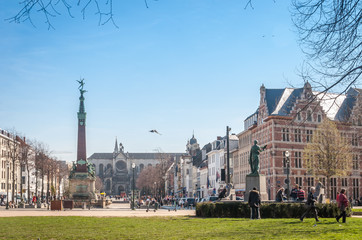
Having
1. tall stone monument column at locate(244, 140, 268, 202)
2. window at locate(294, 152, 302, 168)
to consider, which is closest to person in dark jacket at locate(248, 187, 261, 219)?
tall stone monument column at locate(244, 140, 268, 202)

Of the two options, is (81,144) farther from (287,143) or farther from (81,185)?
(287,143)

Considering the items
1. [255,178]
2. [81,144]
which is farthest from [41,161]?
[255,178]

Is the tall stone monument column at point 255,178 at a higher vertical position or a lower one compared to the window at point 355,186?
higher

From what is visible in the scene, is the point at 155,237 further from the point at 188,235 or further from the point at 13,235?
the point at 13,235

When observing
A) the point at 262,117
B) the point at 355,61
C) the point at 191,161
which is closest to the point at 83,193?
the point at 262,117

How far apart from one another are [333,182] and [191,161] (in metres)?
65.3

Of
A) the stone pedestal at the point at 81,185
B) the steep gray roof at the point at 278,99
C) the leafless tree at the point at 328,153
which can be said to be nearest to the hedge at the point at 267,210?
the leafless tree at the point at 328,153

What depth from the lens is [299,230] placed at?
18.6 m

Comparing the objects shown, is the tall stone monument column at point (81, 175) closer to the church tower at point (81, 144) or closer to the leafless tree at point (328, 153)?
the church tower at point (81, 144)

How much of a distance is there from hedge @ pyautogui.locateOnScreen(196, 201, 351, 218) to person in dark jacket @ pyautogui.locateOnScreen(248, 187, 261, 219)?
2.60ft

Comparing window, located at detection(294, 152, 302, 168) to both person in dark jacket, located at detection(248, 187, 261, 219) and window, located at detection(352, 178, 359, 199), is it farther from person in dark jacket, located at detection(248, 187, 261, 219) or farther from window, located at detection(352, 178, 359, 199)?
person in dark jacket, located at detection(248, 187, 261, 219)

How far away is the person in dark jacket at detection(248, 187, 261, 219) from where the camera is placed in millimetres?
25453

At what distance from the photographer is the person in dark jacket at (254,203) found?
25.5 m

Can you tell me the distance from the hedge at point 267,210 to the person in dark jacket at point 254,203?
79 cm
